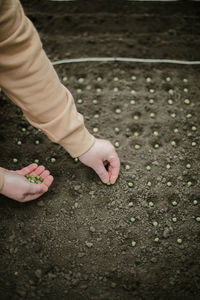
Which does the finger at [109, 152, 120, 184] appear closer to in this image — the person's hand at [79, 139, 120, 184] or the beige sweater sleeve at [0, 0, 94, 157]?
the person's hand at [79, 139, 120, 184]

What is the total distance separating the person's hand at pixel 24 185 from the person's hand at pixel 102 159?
0.25 m

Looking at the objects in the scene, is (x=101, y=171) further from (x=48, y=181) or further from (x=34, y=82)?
(x=34, y=82)

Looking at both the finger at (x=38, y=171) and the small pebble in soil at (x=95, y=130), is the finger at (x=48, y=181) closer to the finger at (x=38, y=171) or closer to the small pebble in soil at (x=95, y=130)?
the finger at (x=38, y=171)

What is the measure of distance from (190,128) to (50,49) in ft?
3.43

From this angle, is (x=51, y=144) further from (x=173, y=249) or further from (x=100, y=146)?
(x=173, y=249)

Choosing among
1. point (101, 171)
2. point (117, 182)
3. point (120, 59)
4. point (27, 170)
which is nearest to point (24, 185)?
point (27, 170)

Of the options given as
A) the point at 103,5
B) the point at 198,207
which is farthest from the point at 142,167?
the point at 103,5

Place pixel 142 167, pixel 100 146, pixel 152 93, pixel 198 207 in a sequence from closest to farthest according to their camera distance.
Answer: pixel 100 146, pixel 198 207, pixel 142 167, pixel 152 93

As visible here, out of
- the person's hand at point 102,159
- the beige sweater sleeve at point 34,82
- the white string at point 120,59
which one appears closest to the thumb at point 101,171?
the person's hand at point 102,159

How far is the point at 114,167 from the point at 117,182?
136mm

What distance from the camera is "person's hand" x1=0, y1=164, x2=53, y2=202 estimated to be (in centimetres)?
117

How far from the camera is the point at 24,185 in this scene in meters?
1.19

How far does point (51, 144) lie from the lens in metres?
1.51

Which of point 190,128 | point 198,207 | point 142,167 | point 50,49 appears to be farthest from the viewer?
point 50,49
